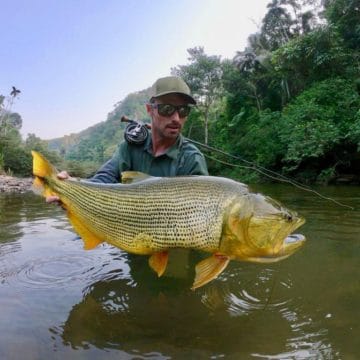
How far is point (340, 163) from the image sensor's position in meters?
23.1

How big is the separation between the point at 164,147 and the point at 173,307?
184 cm

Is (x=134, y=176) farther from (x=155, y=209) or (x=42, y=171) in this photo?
(x=42, y=171)

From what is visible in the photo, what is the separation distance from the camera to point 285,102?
35.6 m

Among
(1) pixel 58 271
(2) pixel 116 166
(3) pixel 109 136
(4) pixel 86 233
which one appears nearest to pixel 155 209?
(4) pixel 86 233

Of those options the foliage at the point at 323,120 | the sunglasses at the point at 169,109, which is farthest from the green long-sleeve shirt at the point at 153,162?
the foliage at the point at 323,120

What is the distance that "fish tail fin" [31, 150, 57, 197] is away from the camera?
10.8 feet

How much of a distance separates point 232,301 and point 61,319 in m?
1.46

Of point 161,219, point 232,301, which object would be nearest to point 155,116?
point 161,219

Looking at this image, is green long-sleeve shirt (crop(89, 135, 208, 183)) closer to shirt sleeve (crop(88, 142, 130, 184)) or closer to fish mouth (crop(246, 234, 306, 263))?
shirt sleeve (crop(88, 142, 130, 184))

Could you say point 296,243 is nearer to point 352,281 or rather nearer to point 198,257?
point 352,281

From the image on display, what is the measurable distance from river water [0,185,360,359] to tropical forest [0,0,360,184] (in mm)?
3759

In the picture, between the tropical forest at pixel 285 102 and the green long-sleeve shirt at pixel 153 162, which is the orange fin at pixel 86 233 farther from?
the tropical forest at pixel 285 102

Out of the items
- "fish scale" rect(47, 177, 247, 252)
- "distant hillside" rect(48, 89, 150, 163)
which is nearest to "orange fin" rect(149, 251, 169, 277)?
"fish scale" rect(47, 177, 247, 252)

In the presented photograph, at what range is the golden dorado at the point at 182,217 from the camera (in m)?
2.60
